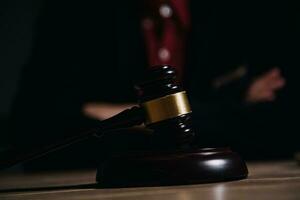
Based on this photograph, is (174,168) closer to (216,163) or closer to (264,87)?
(216,163)

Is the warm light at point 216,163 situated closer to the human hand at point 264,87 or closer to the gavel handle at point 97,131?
the gavel handle at point 97,131

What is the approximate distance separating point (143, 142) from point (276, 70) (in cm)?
70

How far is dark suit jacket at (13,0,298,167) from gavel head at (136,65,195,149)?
935 mm

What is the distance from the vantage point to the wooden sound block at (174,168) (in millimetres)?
758

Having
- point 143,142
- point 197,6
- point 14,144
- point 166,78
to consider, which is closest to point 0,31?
→ point 14,144

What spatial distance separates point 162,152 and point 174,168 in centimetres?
4

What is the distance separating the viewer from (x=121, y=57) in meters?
2.06

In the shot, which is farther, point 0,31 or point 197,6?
point 0,31

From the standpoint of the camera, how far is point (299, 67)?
2078mm

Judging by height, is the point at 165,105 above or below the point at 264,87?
below

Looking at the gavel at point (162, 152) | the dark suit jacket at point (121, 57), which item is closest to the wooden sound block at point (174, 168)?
the gavel at point (162, 152)

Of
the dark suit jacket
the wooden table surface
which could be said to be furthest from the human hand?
the wooden table surface

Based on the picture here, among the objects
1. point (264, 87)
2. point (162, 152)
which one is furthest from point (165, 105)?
point (264, 87)

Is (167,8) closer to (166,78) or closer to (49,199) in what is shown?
(166,78)
